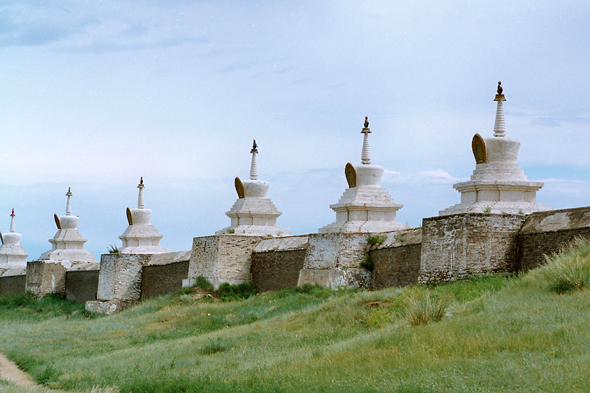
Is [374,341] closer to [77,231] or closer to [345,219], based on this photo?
[345,219]

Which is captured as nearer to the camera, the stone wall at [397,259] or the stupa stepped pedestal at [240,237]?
the stone wall at [397,259]

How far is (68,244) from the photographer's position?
38.5 meters

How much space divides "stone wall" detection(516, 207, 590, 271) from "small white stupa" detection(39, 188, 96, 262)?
2668 cm

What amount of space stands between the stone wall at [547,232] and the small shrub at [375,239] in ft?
15.2

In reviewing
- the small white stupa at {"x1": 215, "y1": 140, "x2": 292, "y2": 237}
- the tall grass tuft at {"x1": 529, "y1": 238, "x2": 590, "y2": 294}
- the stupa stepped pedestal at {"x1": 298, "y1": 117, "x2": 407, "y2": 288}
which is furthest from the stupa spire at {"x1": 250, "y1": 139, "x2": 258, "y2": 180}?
the tall grass tuft at {"x1": 529, "y1": 238, "x2": 590, "y2": 294}

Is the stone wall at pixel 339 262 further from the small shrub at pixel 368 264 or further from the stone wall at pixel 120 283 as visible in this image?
the stone wall at pixel 120 283

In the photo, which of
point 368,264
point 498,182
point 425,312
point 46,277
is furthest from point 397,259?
point 46,277

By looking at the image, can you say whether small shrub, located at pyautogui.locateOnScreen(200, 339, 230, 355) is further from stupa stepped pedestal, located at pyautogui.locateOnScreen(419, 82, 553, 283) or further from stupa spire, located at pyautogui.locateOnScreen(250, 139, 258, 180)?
stupa spire, located at pyautogui.locateOnScreen(250, 139, 258, 180)

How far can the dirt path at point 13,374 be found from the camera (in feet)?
47.9

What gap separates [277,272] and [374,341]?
1169cm

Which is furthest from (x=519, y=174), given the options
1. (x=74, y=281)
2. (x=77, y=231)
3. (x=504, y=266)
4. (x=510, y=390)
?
(x=77, y=231)

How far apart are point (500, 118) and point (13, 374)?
11509mm

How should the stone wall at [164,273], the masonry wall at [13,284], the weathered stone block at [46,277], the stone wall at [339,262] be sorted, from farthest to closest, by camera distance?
the masonry wall at [13,284]
the weathered stone block at [46,277]
the stone wall at [164,273]
the stone wall at [339,262]

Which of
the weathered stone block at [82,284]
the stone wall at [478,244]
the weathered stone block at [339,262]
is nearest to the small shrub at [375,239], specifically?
the weathered stone block at [339,262]
